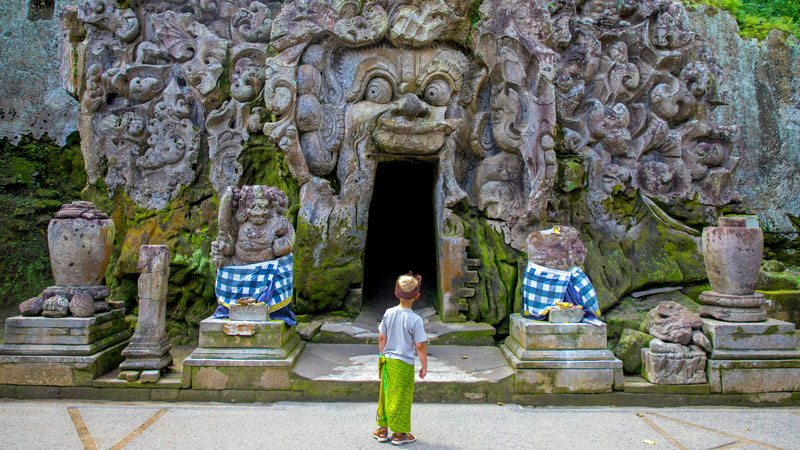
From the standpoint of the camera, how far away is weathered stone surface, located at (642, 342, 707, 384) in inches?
198

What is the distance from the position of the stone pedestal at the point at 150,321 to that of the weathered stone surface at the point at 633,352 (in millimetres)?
4926

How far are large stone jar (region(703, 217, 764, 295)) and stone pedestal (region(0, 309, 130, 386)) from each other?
6.76m

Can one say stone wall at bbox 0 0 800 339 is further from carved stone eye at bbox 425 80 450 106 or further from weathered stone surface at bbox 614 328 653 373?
weathered stone surface at bbox 614 328 653 373

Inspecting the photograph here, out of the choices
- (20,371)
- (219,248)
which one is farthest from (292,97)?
(20,371)

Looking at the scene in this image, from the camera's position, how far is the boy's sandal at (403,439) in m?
3.80

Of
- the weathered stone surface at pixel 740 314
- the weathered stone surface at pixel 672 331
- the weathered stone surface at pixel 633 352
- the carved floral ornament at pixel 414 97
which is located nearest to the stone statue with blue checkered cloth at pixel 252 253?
the carved floral ornament at pixel 414 97

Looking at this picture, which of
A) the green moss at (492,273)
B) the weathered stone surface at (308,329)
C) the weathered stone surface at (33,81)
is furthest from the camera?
the weathered stone surface at (33,81)

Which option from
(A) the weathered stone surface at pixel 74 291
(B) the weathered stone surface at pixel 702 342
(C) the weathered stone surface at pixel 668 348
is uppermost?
(A) the weathered stone surface at pixel 74 291

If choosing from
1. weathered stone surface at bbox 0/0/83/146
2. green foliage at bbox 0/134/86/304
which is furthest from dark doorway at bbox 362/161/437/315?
weathered stone surface at bbox 0/0/83/146

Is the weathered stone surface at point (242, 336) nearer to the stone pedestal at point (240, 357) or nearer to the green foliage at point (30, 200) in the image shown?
the stone pedestal at point (240, 357)

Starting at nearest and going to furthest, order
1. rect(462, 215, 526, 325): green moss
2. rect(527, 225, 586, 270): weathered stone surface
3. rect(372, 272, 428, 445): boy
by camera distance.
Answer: rect(372, 272, 428, 445): boy < rect(527, 225, 586, 270): weathered stone surface < rect(462, 215, 526, 325): green moss

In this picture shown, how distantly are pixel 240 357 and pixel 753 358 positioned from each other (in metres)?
5.31

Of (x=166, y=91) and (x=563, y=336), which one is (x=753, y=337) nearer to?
(x=563, y=336)

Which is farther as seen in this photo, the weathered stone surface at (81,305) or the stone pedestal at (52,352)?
the weathered stone surface at (81,305)
